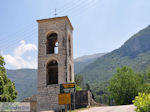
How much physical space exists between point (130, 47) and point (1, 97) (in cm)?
12783

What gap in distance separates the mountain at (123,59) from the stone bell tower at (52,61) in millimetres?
75520

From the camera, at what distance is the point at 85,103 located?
1845cm

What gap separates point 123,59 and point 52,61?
101686 mm

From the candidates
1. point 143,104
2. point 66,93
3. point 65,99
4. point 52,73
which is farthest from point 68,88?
point 52,73

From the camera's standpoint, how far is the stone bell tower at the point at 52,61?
20.3 m

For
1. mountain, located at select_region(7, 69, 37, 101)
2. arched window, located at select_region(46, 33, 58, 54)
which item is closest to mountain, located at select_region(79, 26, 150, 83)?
mountain, located at select_region(7, 69, 37, 101)

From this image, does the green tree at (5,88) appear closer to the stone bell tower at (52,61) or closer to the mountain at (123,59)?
the stone bell tower at (52,61)

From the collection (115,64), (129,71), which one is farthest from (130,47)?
(129,71)

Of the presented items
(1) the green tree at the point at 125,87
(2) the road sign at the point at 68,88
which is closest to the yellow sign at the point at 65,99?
(2) the road sign at the point at 68,88

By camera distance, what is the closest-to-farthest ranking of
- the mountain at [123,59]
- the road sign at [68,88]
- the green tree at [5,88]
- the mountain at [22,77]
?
the road sign at [68,88]
the green tree at [5,88]
the mountain at [123,59]
the mountain at [22,77]

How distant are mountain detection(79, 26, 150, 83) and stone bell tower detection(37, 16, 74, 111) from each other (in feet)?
248

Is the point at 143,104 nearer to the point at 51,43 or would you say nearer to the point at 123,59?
the point at 51,43

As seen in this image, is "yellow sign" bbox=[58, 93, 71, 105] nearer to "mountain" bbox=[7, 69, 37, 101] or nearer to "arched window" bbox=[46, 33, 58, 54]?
"arched window" bbox=[46, 33, 58, 54]

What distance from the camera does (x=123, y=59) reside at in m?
119
